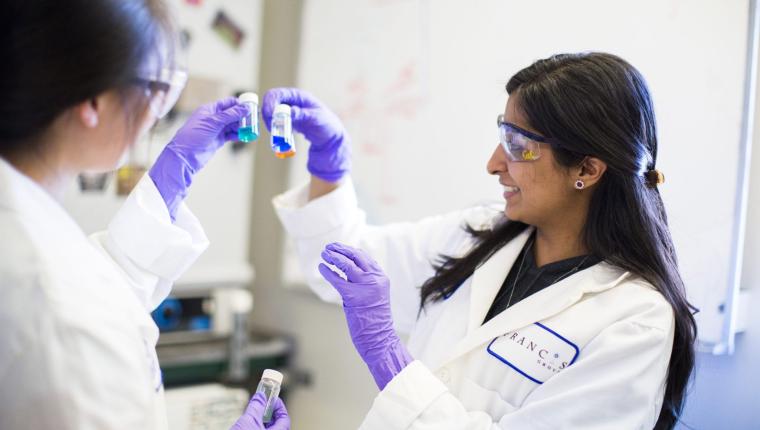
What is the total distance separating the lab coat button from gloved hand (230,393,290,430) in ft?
0.99

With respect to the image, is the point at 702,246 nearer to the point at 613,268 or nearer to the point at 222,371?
the point at 613,268

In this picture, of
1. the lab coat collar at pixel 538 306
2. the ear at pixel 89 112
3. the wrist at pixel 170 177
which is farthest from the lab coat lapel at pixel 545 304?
the ear at pixel 89 112

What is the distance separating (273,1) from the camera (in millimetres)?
2482

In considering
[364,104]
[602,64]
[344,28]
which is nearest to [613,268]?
[602,64]

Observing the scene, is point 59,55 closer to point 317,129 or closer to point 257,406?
point 257,406

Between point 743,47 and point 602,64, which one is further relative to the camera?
point 743,47

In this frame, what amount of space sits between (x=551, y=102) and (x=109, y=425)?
2.87ft

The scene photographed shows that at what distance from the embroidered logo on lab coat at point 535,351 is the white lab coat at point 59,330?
64cm

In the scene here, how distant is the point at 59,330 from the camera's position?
661 mm

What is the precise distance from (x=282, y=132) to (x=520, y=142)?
0.48m

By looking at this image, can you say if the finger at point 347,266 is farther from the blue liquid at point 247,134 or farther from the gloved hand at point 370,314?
the blue liquid at point 247,134

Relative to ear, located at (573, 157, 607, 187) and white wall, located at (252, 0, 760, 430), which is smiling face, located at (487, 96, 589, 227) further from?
white wall, located at (252, 0, 760, 430)

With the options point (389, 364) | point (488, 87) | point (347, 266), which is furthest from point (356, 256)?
point (488, 87)

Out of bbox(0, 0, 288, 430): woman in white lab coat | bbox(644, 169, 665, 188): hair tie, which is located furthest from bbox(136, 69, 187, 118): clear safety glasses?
bbox(644, 169, 665, 188): hair tie
